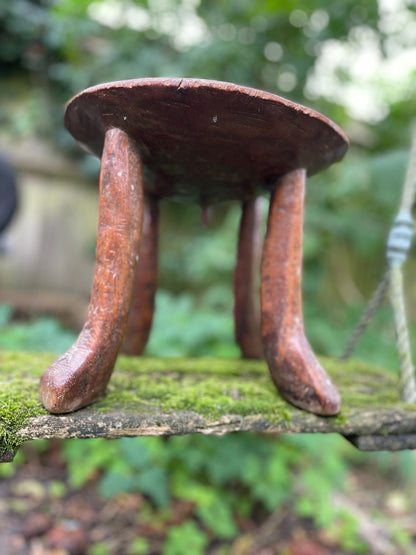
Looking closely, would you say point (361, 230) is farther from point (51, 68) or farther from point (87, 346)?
point (51, 68)

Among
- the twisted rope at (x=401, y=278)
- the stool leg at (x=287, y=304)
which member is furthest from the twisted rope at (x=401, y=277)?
the stool leg at (x=287, y=304)

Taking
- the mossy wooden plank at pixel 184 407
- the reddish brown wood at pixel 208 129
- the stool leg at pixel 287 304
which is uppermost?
the reddish brown wood at pixel 208 129

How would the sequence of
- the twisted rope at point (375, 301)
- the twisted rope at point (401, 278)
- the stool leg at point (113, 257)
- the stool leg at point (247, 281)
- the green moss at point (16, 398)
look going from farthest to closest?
1. the stool leg at point (247, 281)
2. the twisted rope at point (375, 301)
3. the twisted rope at point (401, 278)
4. the stool leg at point (113, 257)
5. the green moss at point (16, 398)

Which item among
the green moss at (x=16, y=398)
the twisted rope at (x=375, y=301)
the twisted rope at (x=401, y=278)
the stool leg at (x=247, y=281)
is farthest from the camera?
the stool leg at (x=247, y=281)

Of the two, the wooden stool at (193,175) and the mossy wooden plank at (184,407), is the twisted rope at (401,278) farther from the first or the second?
the wooden stool at (193,175)

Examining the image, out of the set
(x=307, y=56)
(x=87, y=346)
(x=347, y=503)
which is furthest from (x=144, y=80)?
(x=307, y=56)

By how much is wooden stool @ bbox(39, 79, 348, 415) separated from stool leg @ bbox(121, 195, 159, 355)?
18cm

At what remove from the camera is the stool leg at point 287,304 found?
0.93 metres

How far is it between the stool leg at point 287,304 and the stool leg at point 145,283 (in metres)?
0.44

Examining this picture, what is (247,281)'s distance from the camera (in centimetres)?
138

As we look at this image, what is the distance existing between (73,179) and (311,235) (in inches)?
115

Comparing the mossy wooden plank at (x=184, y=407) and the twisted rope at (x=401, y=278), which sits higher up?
the twisted rope at (x=401, y=278)

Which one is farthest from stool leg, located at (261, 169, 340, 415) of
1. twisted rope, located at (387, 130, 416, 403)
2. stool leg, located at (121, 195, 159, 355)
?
stool leg, located at (121, 195, 159, 355)

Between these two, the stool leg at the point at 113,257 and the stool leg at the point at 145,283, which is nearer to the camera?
the stool leg at the point at 113,257
